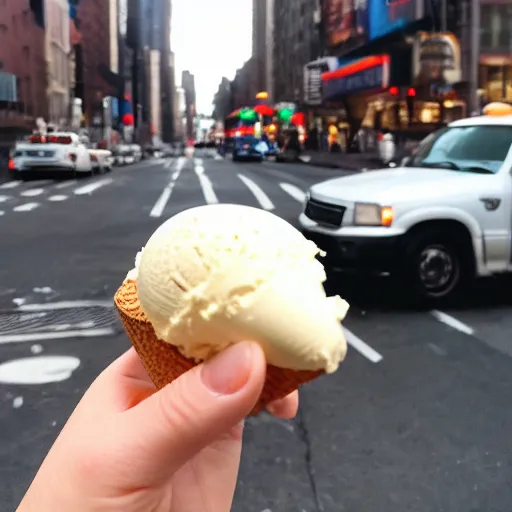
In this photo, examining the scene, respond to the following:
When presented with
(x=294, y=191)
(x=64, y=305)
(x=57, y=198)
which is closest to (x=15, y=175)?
(x=57, y=198)

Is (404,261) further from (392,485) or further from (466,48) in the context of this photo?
(466,48)

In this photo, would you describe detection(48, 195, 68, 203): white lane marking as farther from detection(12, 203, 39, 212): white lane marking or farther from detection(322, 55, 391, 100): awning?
detection(322, 55, 391, 100): awning

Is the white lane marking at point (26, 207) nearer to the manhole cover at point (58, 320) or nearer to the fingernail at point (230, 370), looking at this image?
the manhole cover at point (58, 320)

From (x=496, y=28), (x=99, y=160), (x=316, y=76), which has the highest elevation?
(x=316, y=76)

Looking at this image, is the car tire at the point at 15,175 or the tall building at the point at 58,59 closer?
the car tire at the point at 15,175

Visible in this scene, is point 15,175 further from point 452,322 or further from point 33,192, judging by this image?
point 452,322

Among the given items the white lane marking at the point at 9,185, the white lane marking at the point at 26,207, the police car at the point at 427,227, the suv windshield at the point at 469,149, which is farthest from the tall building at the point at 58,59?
the police car at the point at 427,227
